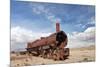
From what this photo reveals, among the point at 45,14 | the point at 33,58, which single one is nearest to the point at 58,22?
the point at 45,14

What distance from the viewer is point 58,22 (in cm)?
211

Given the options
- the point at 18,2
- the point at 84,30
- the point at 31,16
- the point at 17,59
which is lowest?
the point at 17,59

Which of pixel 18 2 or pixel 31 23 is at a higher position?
pixel 18 2

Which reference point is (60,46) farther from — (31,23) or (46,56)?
(31,23)

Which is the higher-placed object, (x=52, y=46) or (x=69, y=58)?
(x=52, y=46)

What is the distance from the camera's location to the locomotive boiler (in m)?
2.02

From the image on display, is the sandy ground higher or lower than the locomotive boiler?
lower

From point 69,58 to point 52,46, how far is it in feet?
0.78

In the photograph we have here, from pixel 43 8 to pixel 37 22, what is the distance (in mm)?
162

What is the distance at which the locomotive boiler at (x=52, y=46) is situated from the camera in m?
2.02

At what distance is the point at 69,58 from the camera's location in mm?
2139

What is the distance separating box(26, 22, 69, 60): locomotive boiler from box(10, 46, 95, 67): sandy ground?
1.9 inches

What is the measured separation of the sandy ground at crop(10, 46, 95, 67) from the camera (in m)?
1.94

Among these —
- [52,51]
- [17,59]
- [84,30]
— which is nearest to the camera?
[17,59]
